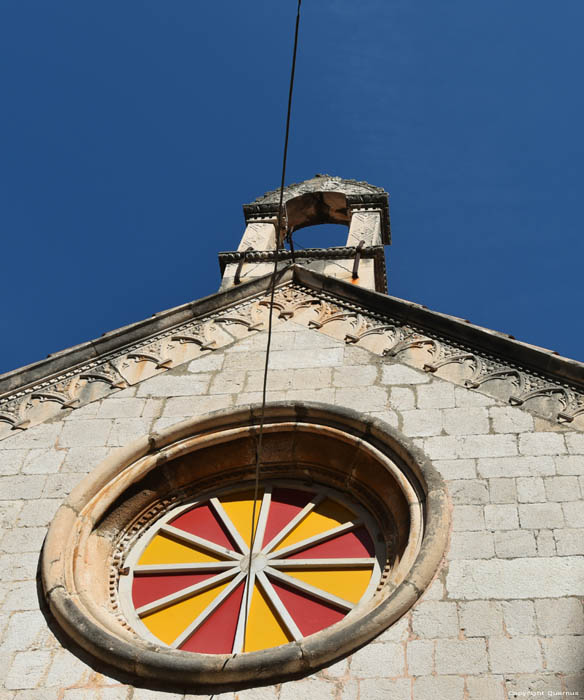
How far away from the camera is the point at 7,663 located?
7.50 m

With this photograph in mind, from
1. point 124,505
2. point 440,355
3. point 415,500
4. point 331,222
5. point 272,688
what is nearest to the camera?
point 272,688

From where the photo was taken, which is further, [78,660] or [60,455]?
[60,455]

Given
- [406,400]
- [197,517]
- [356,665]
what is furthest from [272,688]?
[406,400]

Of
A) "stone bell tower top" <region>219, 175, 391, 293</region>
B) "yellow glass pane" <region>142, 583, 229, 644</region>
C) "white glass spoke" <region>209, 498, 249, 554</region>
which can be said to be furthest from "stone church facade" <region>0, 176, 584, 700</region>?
"stone bell tower top" <region>219, 175, 391, 293</region>

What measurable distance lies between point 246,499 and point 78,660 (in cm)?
227

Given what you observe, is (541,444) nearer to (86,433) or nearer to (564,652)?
(564,652)

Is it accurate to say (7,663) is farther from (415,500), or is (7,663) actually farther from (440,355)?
(440,355)

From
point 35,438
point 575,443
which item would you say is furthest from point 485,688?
point 35,438

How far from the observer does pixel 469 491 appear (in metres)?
8.21

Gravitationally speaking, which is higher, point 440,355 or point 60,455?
point 440,355

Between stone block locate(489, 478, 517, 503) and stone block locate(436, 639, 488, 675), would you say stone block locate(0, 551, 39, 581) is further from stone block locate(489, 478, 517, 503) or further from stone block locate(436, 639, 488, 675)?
stone block locate(489, 478, 517, 503)

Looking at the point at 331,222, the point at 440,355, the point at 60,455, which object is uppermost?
the point at 331,222

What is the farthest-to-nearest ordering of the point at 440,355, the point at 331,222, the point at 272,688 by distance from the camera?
the point at 331,222 < the point at 440,355 < the point at 272,688

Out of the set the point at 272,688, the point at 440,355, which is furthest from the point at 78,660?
the point at 440,355
